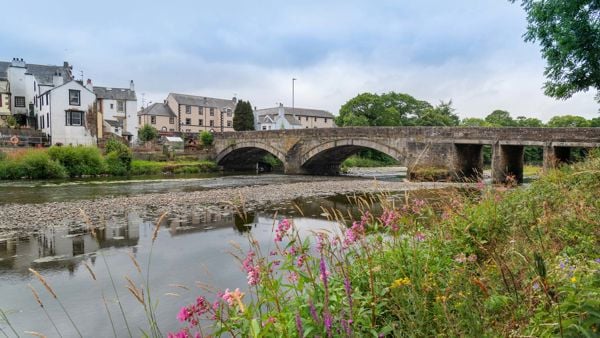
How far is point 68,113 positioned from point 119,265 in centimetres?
3991

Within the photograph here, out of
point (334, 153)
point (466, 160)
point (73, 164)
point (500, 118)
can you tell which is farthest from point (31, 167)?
point (500, 118)

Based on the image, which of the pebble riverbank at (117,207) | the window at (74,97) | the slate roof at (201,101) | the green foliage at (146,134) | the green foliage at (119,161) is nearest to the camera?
the pebble riverbank at (117,207)

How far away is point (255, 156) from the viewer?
157 feet

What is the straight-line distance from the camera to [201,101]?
257ft

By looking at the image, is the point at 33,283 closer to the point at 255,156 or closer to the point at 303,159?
the point at 303,159

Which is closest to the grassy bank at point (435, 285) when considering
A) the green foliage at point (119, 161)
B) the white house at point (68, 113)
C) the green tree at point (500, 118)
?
the green foliage at point (119, 161)

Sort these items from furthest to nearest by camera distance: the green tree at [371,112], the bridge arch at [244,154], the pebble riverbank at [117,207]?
the green tree at [371,112] → the bridge arch at [244,154] → the pebble riverbank at [117,207]

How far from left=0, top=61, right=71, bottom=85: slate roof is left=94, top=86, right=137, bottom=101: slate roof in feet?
18.6

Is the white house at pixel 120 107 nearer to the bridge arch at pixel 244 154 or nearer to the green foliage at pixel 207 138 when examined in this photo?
the green foliage at pixel 207 138

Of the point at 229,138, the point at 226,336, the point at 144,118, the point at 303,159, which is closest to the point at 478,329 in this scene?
the point at 226,336

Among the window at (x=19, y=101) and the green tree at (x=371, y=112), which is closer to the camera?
the window at (x=19, y=101)

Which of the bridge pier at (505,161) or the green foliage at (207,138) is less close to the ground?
the green foliage at (207,138)

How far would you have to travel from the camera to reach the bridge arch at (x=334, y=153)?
31.8 m

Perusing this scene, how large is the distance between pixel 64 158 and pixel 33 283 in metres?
28.9
